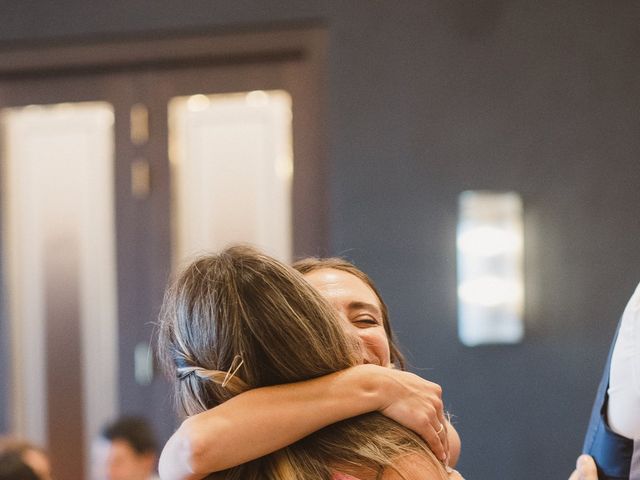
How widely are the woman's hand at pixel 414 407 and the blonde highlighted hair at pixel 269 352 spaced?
0.05ft

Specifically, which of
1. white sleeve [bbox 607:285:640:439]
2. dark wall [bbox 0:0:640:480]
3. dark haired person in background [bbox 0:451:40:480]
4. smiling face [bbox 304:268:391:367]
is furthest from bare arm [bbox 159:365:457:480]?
dark wall [bbox 0:0:640:480]

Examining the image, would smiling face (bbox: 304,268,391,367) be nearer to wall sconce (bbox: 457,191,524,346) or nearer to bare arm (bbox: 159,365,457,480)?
bare arm (bbox: 159,365,457,480)

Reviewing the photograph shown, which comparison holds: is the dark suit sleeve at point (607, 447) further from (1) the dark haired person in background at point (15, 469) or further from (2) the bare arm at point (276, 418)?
(1) the dark haired person in background at point (15, 469)

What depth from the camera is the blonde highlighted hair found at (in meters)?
1.03

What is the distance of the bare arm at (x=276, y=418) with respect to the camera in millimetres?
1009

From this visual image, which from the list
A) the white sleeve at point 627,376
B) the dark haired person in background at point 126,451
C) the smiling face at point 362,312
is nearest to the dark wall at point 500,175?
the dark haired person in background at point 126,451

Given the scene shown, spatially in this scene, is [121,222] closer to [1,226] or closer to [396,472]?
[1,226]

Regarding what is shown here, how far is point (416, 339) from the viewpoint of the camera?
342 centimetres

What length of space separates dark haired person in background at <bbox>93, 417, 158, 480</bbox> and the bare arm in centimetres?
205

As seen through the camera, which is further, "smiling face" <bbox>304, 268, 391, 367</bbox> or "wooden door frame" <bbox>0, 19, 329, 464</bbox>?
"wooden door frame" <bbox>0, 19, 329, 464</bbox>

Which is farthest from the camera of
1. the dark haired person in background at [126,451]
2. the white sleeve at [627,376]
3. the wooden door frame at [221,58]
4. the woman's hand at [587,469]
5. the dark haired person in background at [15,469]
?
the wooden door frame at [221,58]

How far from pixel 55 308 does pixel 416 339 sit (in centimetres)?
165

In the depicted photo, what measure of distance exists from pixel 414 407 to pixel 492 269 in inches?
90.6

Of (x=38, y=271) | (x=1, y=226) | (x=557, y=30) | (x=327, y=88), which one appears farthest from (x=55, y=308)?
(x=557, y=30)
